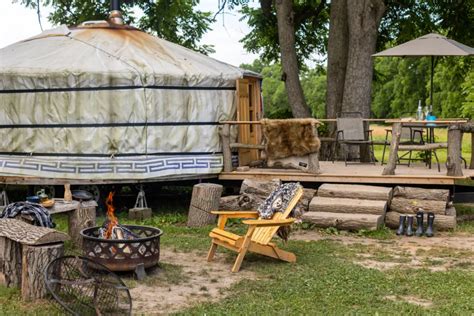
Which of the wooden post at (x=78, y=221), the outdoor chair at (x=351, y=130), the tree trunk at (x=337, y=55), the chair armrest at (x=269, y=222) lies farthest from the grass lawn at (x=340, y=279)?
the tree trunk at (x=337, y=55)

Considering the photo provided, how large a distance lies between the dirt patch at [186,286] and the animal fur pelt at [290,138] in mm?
2562

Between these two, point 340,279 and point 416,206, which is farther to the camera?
point 416,206

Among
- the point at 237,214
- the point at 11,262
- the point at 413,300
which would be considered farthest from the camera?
the point at 237,214

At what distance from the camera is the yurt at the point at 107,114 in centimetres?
903

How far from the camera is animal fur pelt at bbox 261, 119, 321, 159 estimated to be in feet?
28.9

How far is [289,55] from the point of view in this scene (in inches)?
467

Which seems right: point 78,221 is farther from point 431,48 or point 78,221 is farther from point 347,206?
point 431,48

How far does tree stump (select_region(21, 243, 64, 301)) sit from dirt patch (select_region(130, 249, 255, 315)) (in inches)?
26.5

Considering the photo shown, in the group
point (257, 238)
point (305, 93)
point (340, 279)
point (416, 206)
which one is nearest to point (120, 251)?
point (257, 238)

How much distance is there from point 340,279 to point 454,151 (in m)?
3.35

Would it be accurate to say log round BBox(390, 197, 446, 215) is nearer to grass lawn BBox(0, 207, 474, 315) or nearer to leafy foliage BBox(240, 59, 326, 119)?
grass lawn BBox(0, 207, 474, 315)

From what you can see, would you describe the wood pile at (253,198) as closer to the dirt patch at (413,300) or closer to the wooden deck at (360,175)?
the wooden deck at (360,175)

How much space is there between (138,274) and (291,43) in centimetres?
690

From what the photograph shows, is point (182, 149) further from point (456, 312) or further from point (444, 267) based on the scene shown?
point (456, 312)
